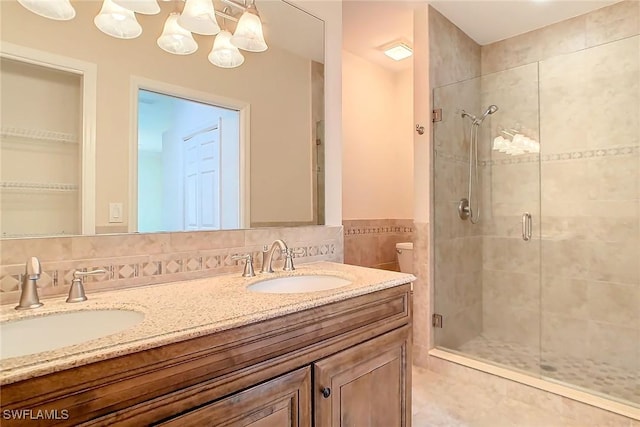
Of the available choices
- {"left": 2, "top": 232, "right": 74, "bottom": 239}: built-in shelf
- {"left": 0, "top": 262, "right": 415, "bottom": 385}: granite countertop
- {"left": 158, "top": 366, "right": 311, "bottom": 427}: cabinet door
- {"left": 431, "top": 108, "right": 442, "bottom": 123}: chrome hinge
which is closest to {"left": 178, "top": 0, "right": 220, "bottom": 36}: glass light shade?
{"left": 2, "top": 232, "right": 74, "bottom": 239}: built-in shelf

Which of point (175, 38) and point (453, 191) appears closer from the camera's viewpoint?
point (175, 38)

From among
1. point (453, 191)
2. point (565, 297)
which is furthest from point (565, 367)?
point (453, 191)

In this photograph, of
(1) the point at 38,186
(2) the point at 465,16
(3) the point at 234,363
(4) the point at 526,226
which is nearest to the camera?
(3) the point at 234,363

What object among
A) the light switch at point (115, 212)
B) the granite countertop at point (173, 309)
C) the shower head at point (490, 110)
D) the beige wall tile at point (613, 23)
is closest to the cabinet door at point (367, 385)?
the granite countertop at point (173, 309)

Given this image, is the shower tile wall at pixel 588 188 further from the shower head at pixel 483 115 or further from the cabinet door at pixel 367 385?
the cabinet door at pixel 367 385

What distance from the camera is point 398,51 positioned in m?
2.76

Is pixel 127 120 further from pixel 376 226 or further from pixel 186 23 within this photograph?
pixel 376 226

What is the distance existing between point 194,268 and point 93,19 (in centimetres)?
95

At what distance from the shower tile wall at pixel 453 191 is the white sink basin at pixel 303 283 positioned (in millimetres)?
1187

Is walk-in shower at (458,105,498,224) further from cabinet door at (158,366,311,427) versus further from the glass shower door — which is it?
cabinet door at (158,366,311,427)

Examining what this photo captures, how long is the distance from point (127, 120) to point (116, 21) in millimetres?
342

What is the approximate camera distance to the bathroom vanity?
1.98ft

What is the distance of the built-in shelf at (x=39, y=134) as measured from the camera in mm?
1001

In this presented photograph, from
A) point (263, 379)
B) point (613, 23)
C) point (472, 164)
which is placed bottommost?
point (263, 379)
